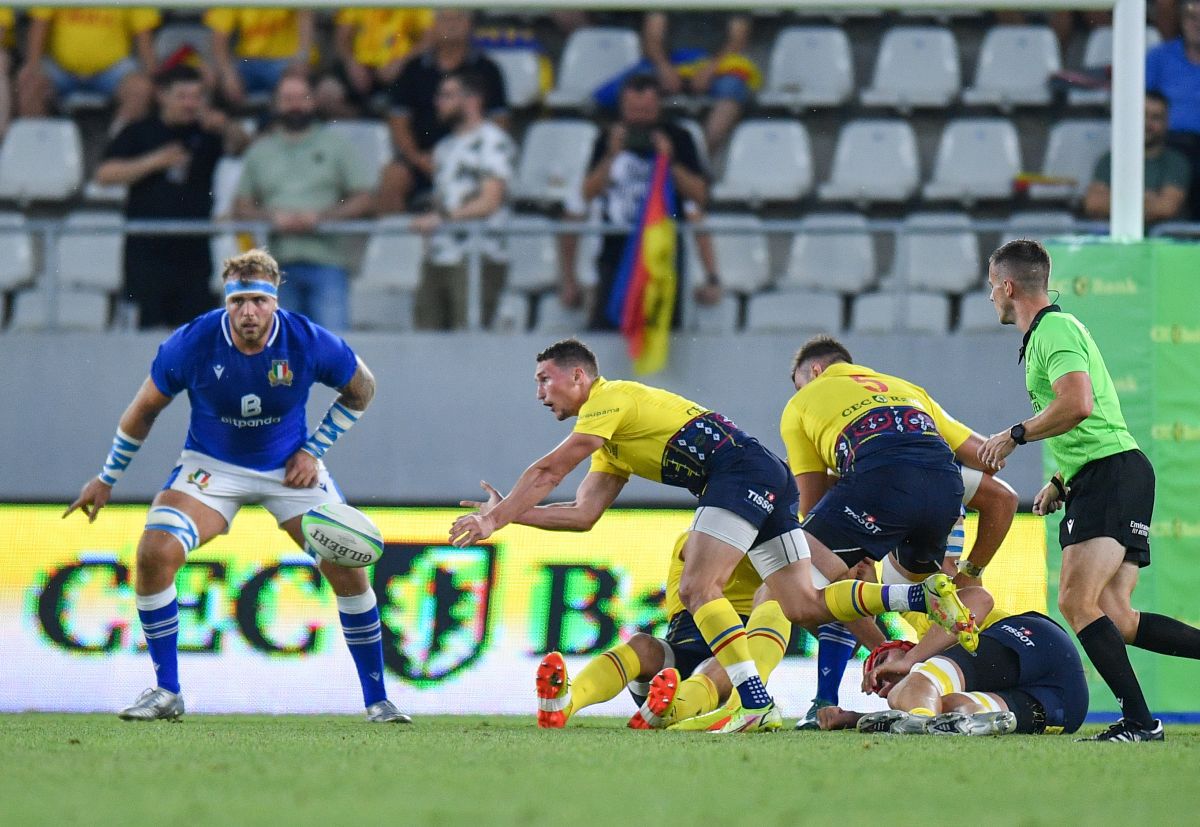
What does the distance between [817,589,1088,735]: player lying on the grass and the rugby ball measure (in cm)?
204

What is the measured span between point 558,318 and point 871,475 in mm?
4939

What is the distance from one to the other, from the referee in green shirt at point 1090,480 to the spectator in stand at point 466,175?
17.6ft

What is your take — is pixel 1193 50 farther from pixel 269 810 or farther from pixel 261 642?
pixel 269 810

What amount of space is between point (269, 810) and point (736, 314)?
8160 millimetres

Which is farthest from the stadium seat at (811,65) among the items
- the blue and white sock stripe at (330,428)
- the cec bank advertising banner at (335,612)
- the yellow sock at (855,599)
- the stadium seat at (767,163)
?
the yellow sock at (855,599)

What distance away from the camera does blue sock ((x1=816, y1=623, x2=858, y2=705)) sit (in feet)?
22.1

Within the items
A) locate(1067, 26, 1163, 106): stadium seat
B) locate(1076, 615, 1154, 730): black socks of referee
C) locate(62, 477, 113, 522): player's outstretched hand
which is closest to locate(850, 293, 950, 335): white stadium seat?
locate(1067, 26, 1163, 106): stadium seat

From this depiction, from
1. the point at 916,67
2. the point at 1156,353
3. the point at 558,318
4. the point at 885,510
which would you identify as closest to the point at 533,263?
the point at 558,318

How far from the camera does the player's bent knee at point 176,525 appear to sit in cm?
663

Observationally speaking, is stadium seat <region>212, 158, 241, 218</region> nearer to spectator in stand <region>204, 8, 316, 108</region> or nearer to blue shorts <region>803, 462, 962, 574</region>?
spectator in stand <region>204, 8, 316, 108</region>

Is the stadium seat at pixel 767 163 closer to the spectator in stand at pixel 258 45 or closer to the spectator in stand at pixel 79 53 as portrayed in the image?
the spectator in stand at pixel 258 45

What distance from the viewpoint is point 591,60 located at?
12.8 m

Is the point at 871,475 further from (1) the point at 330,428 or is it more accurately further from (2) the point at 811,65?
(2) the point at 811,65

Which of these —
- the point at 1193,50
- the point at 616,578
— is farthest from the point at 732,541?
the point at 1193,50
